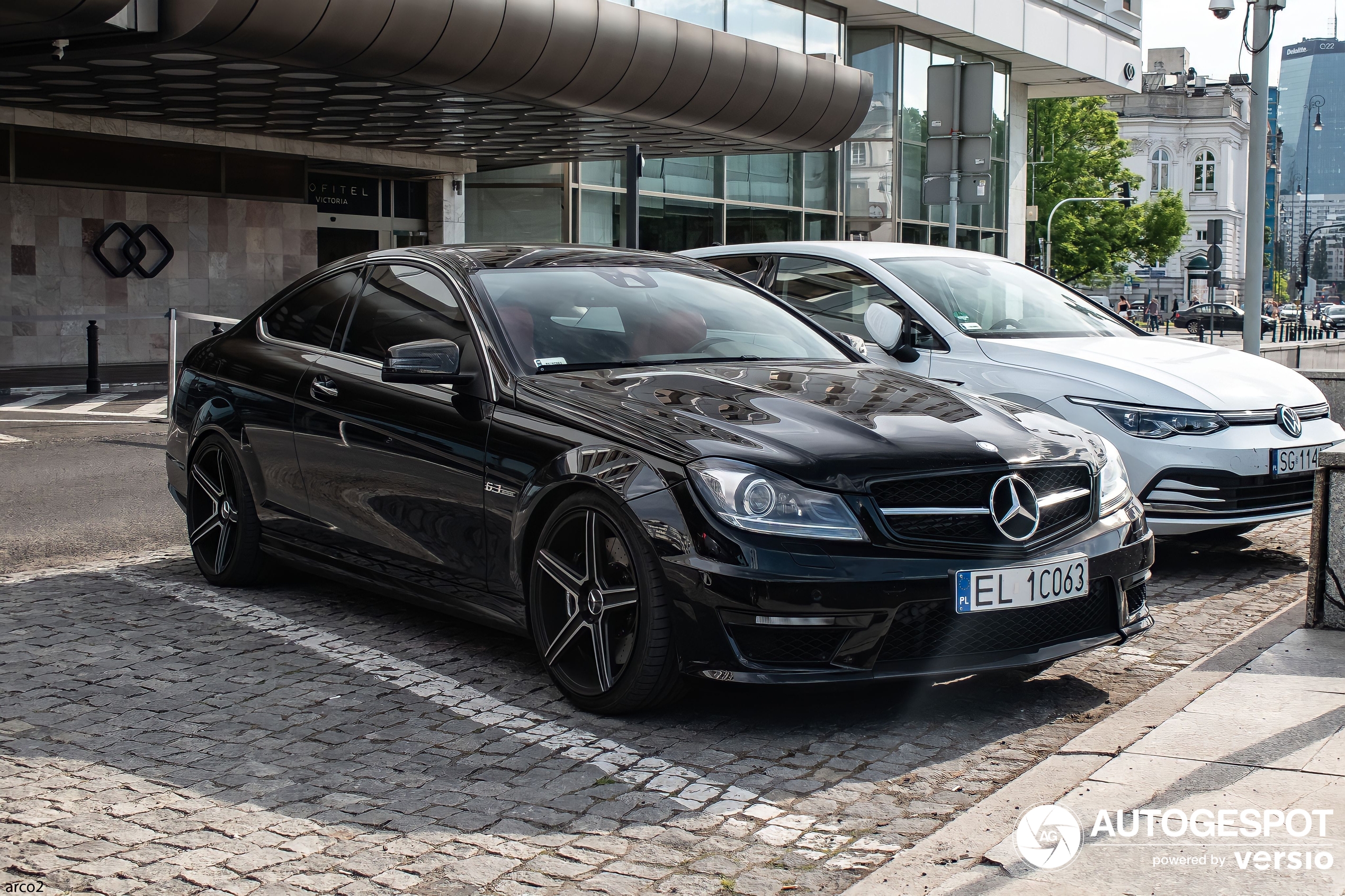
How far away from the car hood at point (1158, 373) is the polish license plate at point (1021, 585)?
2.62 meters

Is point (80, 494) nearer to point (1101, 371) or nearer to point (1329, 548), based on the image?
point (1101, 371)

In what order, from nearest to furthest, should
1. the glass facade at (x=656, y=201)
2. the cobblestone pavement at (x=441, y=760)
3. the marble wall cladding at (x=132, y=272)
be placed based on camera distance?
the cobblestone pavement at (x=441, y=760), the marble wall cladding at (x=132, y=272), the glass facade at (x=656, y=201)

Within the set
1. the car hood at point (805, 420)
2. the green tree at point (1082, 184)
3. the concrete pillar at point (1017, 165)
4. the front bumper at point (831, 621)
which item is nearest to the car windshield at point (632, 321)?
the car hood at point (805, 420)

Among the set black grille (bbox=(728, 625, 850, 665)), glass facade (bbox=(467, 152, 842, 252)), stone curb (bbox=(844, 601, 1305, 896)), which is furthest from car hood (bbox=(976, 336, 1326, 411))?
glass facade (bbox=(467, 152, 842, 252))

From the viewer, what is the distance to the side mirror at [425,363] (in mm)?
4887

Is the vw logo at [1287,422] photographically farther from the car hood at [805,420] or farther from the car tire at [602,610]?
the car tire at [602,610]

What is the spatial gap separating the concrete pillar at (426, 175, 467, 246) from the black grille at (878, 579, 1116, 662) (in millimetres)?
21824

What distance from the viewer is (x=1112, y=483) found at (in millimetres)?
4781

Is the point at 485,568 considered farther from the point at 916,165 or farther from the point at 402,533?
the point at 916,165

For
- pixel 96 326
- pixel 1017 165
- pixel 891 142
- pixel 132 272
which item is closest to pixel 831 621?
pixel 96 326

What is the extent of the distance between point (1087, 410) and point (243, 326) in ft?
13.1

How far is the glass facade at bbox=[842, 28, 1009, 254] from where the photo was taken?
31938 mm

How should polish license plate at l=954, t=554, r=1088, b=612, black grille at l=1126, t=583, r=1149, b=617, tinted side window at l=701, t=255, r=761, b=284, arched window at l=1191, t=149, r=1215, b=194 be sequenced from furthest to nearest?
arched window at l=1191, t=149, r=1215, b=194
tinted side window at l=701, t=255, r=761, b=284
black grille at l=1126, t=583, r=1149, b=617
polish license plate at l=954, t=554, r=1088, b=612

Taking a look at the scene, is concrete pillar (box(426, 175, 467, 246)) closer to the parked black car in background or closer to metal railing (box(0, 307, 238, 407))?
metal railing (box(0, 307, 238, 407))
